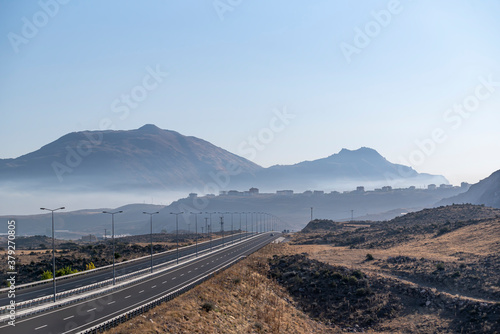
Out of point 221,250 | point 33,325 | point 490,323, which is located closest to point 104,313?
point 33,325

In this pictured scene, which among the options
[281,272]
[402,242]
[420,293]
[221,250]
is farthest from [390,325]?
[221,250]

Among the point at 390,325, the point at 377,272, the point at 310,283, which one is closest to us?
the point at 390,325

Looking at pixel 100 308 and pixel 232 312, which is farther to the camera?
pixel 232 312

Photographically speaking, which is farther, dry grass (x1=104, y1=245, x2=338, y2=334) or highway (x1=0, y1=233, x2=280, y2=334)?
dry grass (x1=104, y1=245, x2=338, y2=334)

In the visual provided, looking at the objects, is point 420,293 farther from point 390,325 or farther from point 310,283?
point 310,283

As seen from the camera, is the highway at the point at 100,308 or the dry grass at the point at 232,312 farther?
the dry grass at the point at 232,312

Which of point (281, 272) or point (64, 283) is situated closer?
point (64, 283)

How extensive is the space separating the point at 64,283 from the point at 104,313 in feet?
77.9

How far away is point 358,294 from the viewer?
60.3 m

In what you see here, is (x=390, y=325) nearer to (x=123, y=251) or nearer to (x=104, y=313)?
(x=104, y=313)

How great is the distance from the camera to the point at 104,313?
40.8 meters

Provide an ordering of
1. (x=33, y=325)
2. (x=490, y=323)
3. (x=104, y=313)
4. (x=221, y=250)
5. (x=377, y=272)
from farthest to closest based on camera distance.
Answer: (x=221, y=250), (x=377, y=272), (x=490, y=323), (x=104, y=313), (x=33, y=325)

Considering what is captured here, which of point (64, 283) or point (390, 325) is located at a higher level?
point (64, 283)

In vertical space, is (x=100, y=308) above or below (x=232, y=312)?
above
